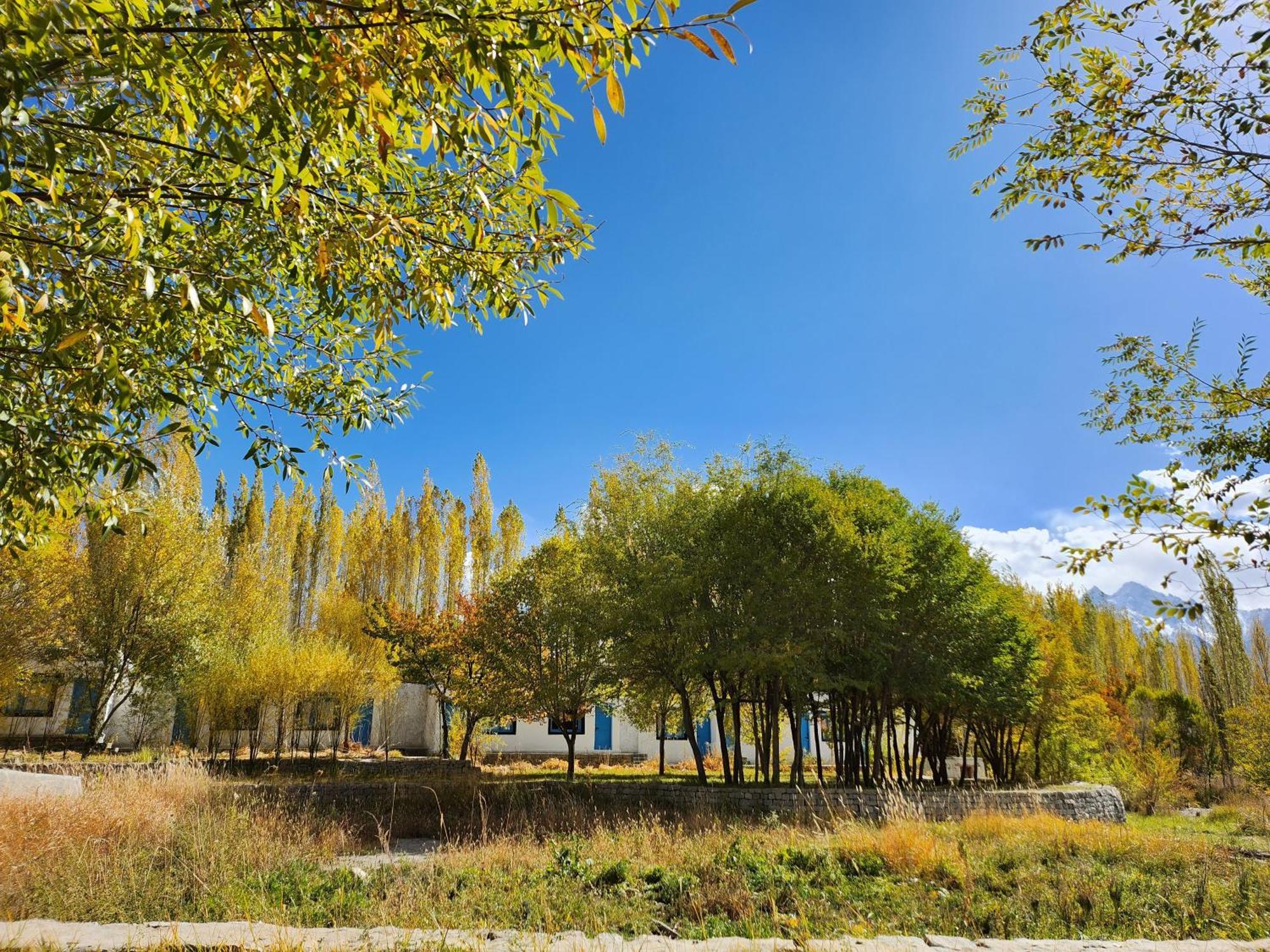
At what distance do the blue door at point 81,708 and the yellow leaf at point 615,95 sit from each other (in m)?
26.1

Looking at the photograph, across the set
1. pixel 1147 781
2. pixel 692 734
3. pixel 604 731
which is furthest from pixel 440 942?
pixel 604 731

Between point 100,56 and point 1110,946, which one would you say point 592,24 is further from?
point 1110,946

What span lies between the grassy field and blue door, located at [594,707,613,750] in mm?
21781

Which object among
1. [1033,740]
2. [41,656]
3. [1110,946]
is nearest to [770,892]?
[1110,946]

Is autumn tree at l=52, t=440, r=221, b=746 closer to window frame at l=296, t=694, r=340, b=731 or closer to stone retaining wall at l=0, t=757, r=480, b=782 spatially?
stone retaining wall at l=0, t=757, r=480, b=782

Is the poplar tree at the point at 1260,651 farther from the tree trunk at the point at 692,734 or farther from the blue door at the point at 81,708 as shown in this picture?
the blue door at the point at 81,708

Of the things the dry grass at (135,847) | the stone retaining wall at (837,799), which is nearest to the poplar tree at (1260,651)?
the stone retaining wall at (837,799)

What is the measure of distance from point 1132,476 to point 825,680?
11.9 metres

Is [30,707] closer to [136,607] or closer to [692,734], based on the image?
[136,607]

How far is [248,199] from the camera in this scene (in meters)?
3.43

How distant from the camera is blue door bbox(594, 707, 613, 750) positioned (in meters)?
30.3

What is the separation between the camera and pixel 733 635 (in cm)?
1473

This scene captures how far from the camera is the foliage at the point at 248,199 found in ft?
7.82

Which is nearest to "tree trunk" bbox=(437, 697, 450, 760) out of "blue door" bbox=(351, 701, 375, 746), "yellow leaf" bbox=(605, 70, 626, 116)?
"blue door" bbox=(351, 701, 375, 746)
